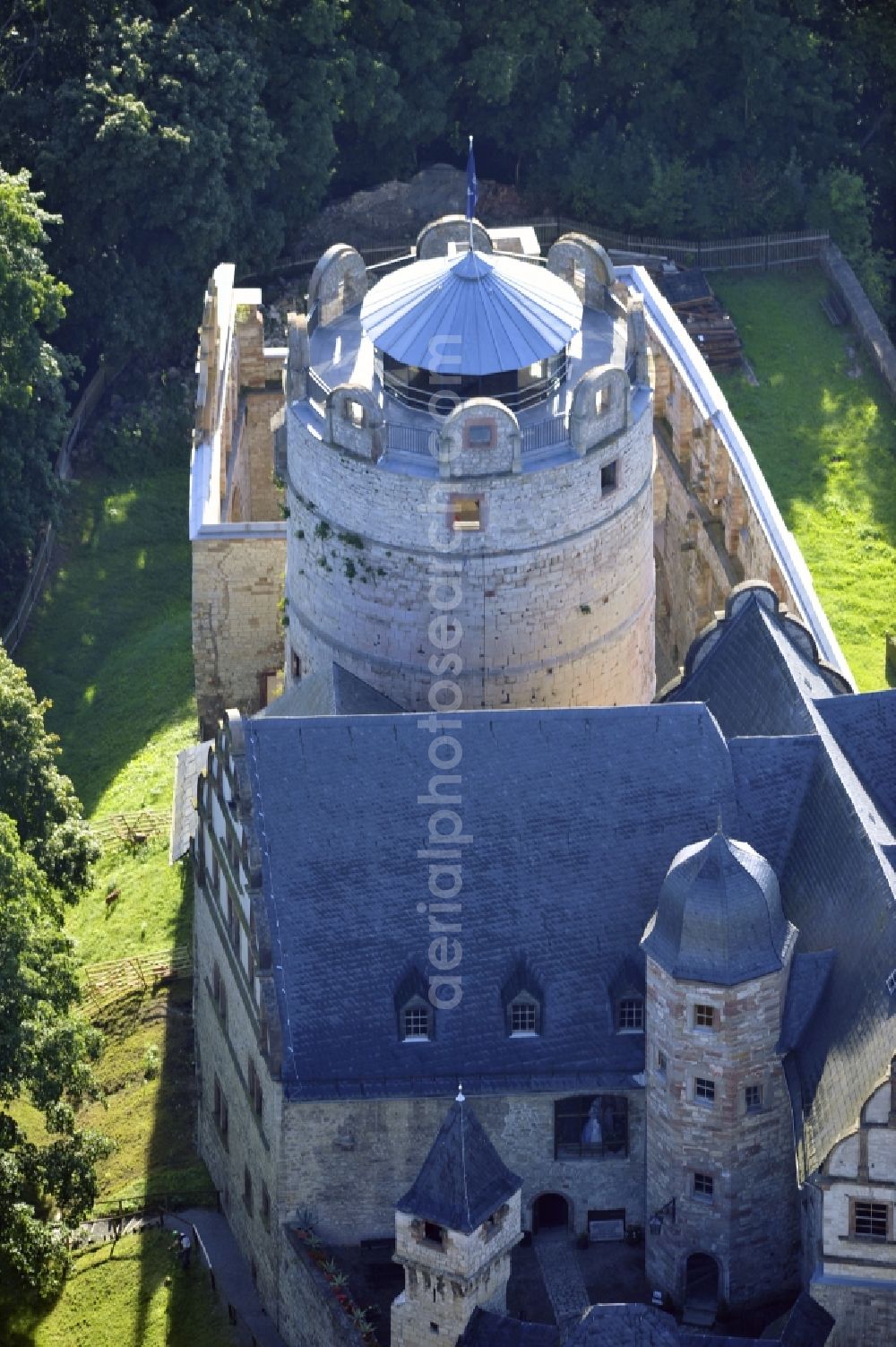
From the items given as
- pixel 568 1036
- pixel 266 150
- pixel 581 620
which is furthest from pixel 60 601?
pixel 568 1036

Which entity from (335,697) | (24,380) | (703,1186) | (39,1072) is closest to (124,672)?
(24,380)

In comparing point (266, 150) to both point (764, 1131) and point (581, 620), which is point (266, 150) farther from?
point (764, 1131)

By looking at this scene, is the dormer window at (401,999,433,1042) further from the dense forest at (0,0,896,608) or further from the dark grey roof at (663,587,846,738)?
the dense forest at (0,0,896,608)

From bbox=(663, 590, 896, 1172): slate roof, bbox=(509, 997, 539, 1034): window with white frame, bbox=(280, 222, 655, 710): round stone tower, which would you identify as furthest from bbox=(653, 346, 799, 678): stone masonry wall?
bbox=(509, 997, 539, 1034): window with white frame

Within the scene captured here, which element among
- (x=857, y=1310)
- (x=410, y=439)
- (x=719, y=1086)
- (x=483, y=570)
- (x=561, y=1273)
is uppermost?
(x=410, y=439)

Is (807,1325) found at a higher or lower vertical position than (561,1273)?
lower

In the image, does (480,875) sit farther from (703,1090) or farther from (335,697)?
(335,697)
